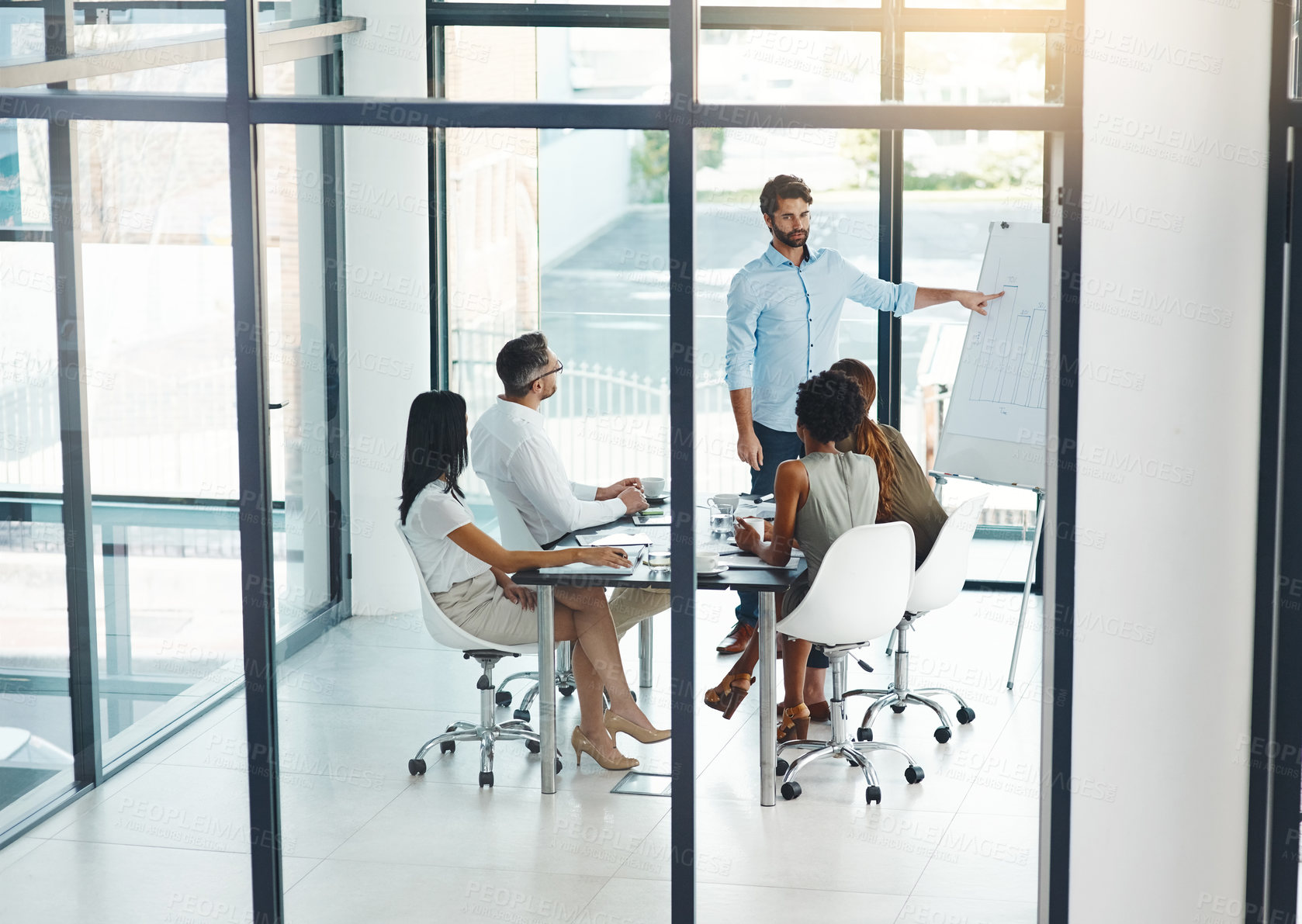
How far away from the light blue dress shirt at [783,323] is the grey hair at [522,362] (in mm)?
961

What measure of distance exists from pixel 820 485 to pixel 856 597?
0.36 metres

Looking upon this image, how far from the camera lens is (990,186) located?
627 cm

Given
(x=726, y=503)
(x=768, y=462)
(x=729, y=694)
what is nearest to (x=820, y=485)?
(x=726, y=503)

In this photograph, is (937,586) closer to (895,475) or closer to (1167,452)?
(895,475)

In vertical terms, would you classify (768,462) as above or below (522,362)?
below

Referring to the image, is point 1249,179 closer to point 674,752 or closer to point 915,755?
point 674,752

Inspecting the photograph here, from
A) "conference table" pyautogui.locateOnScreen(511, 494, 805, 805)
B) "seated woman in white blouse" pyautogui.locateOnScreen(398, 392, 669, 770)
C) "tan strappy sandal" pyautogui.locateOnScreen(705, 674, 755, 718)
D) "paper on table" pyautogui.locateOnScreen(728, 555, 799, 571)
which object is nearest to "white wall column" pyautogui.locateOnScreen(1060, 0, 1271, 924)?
"conference table" pyautogui.locateOnScreen(511, 494, 805, 805)

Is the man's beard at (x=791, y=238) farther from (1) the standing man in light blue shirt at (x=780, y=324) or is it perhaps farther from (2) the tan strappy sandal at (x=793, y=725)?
(2) the tan strappy sandal at (x=793, y=725)

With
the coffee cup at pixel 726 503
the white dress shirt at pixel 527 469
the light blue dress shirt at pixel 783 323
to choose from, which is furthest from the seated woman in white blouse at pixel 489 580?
the light blue dress shirt at pixel 783 323

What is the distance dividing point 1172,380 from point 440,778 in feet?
8.67

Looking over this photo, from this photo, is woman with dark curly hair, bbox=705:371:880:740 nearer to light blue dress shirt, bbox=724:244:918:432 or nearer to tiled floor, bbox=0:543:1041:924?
tiled floor, bbox=0:543:1041:924

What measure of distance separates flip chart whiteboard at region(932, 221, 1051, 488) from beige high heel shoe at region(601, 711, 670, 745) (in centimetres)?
169

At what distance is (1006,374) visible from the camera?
17.6ft

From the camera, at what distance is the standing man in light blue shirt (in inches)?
203
